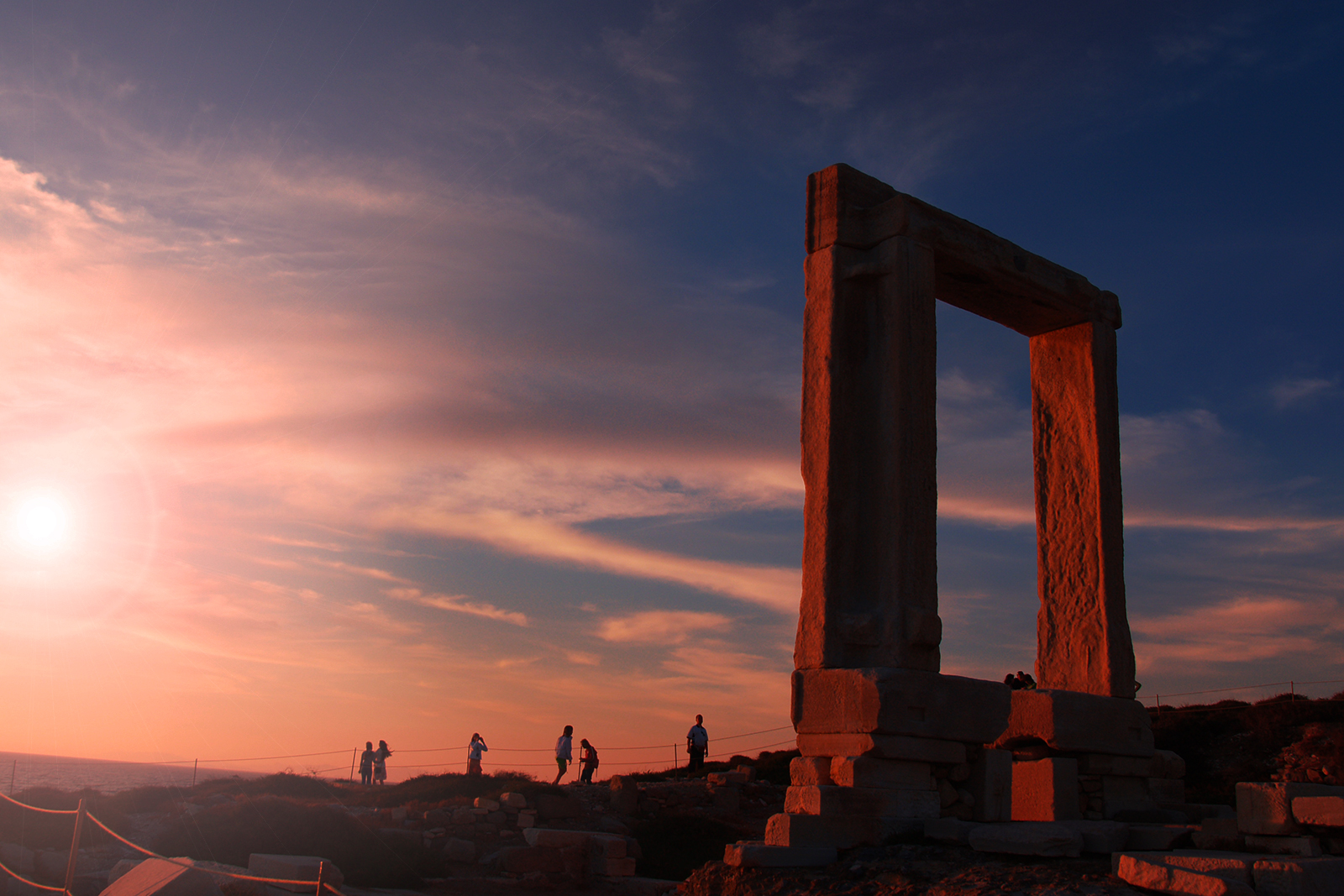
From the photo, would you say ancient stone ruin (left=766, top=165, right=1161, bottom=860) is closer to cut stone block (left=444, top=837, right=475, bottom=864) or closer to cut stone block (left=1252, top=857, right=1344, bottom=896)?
cut stone block (left=1252, top=857, right=1344, bottom=896)

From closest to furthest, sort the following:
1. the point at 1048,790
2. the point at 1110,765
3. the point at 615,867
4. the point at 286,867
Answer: the point at 1048,790 → the point at 1110,765 → the point at 286,867 → the point at 615,867

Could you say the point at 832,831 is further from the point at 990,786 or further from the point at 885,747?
the point at 990,786

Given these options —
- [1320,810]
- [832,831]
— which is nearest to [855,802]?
[832,831]

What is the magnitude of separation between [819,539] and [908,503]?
783 mm

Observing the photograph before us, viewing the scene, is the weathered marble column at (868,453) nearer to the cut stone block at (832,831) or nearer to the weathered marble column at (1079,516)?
the cut stone block at (832,831)

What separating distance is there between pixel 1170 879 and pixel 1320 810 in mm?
1559

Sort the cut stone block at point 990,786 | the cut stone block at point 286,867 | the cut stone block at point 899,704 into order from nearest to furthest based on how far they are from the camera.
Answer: the cut stone block at point 899,704 < the cut stone block at point 990,786 < the cut stone block at point 286,867

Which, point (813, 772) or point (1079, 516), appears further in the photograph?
point (1079, 516)

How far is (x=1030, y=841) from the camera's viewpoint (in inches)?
279

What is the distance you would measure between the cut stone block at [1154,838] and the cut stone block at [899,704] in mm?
1220

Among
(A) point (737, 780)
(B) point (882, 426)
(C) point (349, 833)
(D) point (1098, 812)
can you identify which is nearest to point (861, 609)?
(B) point (882, 426)

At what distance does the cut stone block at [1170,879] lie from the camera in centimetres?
560

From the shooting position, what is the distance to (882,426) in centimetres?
884

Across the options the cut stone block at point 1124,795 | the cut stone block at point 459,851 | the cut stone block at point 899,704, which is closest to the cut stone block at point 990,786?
the cut stone block at point 899,704
